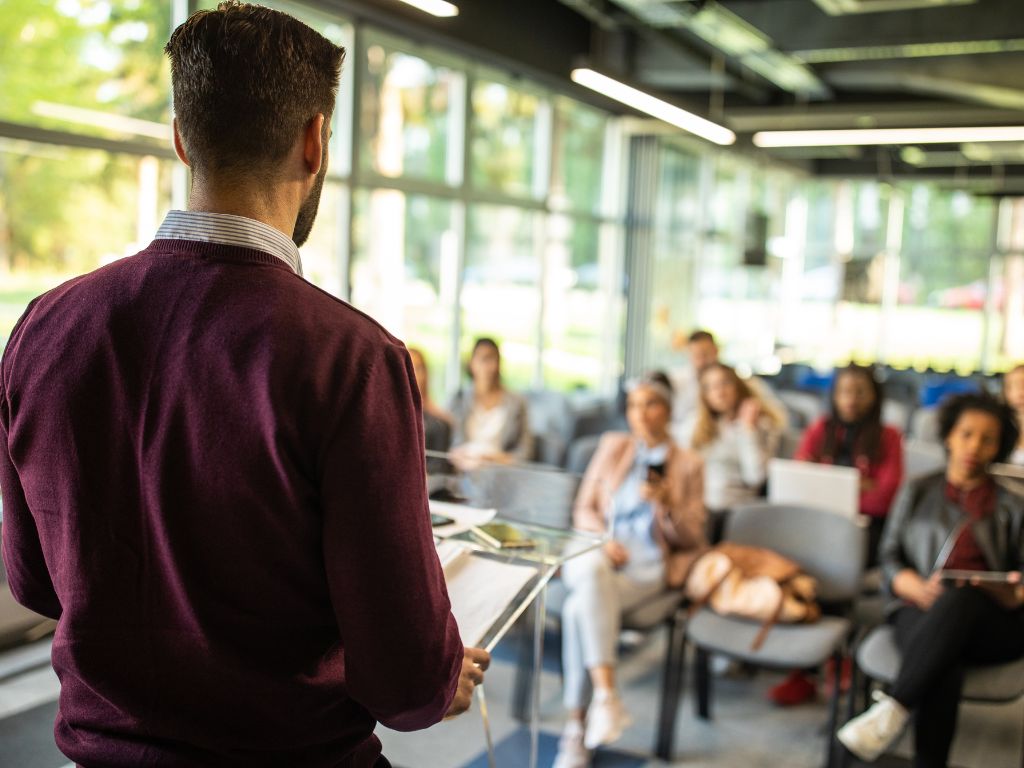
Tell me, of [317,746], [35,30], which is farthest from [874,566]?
[35,30]

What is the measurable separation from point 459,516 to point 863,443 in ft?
13.0

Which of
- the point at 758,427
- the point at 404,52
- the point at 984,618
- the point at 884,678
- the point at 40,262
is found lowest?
the point at 884,678

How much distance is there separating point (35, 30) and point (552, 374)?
20.3 feet

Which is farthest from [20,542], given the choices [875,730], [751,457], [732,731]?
[751,457]

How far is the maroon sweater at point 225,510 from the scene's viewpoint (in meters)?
0.99

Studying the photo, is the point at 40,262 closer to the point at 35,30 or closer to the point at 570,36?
the point at 35,30

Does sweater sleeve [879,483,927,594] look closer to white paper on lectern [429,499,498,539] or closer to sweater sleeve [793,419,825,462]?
sweater sleeve [793,419,825,462]

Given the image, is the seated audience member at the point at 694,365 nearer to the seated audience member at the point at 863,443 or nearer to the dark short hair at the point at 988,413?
the seated audience member at the point at 863,443

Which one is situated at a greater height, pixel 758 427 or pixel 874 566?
pixel 758 427

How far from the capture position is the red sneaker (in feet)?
14.5

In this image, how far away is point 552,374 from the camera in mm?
10109

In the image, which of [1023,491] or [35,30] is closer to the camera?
[1023,491]

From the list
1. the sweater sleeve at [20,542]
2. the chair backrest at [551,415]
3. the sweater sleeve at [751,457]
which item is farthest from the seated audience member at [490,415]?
the sweater sleeve at [20,542]

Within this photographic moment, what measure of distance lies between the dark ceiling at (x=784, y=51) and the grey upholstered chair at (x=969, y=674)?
362cm
